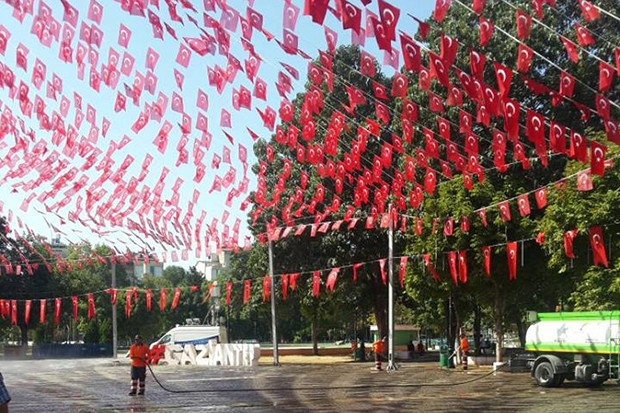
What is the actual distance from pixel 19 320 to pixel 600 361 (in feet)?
177

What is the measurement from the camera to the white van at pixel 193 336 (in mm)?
51300

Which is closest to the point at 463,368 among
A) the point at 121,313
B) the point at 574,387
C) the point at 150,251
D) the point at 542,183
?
the point at 542,183

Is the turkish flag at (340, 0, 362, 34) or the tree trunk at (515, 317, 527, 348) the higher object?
the turkish flag at (340, 0, 362, 34)

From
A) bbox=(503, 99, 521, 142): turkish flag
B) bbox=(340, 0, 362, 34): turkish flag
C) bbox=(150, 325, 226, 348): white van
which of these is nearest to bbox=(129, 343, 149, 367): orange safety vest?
bbox=(503, 99, 521, 142): turkish flag

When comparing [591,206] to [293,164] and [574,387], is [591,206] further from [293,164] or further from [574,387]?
[293,164]

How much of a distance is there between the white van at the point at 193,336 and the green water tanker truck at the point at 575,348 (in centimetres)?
2979

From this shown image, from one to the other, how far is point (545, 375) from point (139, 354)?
1252 cm

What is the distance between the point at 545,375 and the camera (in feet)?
78.8

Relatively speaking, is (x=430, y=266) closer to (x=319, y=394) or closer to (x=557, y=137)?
(x=319, y=394)

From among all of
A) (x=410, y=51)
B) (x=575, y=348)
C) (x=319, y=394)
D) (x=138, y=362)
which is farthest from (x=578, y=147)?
(x=138, y=362)

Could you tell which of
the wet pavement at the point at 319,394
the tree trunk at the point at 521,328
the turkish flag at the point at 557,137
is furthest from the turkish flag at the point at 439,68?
the tree trunk at the point at 521,328

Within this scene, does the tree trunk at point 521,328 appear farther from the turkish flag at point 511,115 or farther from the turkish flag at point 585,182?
the turkish flag at point 511,115

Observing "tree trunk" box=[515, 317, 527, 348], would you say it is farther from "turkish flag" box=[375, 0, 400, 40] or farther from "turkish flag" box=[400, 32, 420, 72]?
"turkish flag" box=[375, 0, 400, 40]

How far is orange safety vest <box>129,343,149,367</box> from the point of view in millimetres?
21705
